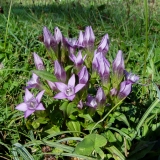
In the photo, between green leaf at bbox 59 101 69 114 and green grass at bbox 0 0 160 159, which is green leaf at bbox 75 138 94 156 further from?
green grass at bbox 0 0 160 159

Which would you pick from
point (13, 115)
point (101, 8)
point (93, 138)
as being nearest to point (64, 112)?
point (93, 138)

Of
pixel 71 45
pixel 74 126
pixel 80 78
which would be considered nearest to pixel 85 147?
pixel 74 126

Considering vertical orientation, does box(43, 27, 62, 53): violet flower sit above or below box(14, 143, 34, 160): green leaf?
above

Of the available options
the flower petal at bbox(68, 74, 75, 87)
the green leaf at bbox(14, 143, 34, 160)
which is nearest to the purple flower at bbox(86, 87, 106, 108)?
the flower petal at bbox(68, 74, 75, 87)

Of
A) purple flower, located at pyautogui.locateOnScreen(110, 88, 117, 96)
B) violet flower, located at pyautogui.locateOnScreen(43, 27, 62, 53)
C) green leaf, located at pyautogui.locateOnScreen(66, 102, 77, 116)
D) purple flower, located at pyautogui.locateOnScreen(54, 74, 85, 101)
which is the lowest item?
green leaf, located at pyautogui.locateOnScreen(66, 102, 77, 116)

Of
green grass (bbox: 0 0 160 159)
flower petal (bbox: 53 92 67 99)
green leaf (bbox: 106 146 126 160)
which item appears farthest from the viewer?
green grass (bbox: 0 0 160 159)

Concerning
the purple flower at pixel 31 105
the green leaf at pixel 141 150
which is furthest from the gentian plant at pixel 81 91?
the green leaf at pixel 141 150
